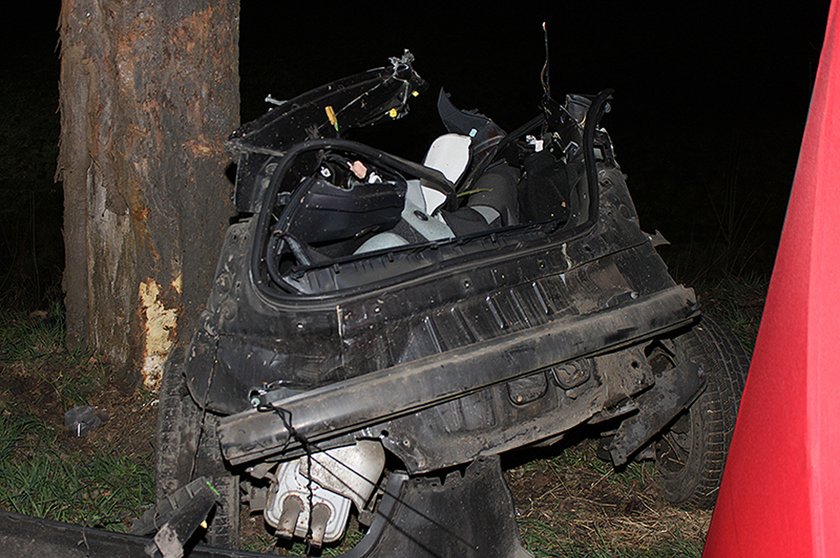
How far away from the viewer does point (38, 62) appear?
10711mm

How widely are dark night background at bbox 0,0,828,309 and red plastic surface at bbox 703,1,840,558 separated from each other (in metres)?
4.52

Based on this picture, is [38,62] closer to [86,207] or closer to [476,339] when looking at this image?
[86,207]

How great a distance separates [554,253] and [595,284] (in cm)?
18

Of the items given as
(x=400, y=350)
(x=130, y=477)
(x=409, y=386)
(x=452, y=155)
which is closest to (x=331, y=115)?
(x=452, y=155)

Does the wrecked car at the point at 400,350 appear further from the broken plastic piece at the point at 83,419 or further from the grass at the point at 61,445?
the broken plastic piece at the point at 83,419

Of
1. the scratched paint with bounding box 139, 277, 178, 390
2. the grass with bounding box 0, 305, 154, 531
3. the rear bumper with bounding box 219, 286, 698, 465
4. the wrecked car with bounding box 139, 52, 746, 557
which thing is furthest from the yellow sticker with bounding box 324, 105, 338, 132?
the grass with bounding box 0, 305, 154, 531

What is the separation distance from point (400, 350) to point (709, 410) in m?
1.30

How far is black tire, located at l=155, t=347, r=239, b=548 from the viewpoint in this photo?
3.45 m

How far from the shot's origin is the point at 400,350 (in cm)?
312

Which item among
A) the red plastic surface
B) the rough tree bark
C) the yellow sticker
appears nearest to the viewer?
the red plastic surface

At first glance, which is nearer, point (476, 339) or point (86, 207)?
point (476, 339)

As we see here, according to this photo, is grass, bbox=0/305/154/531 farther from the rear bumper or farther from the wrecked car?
the rear bumper

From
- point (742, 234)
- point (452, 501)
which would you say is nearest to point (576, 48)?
point (742, 234)

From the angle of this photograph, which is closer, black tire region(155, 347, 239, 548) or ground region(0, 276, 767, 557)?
black tire region(155, 347, 239, 548)
